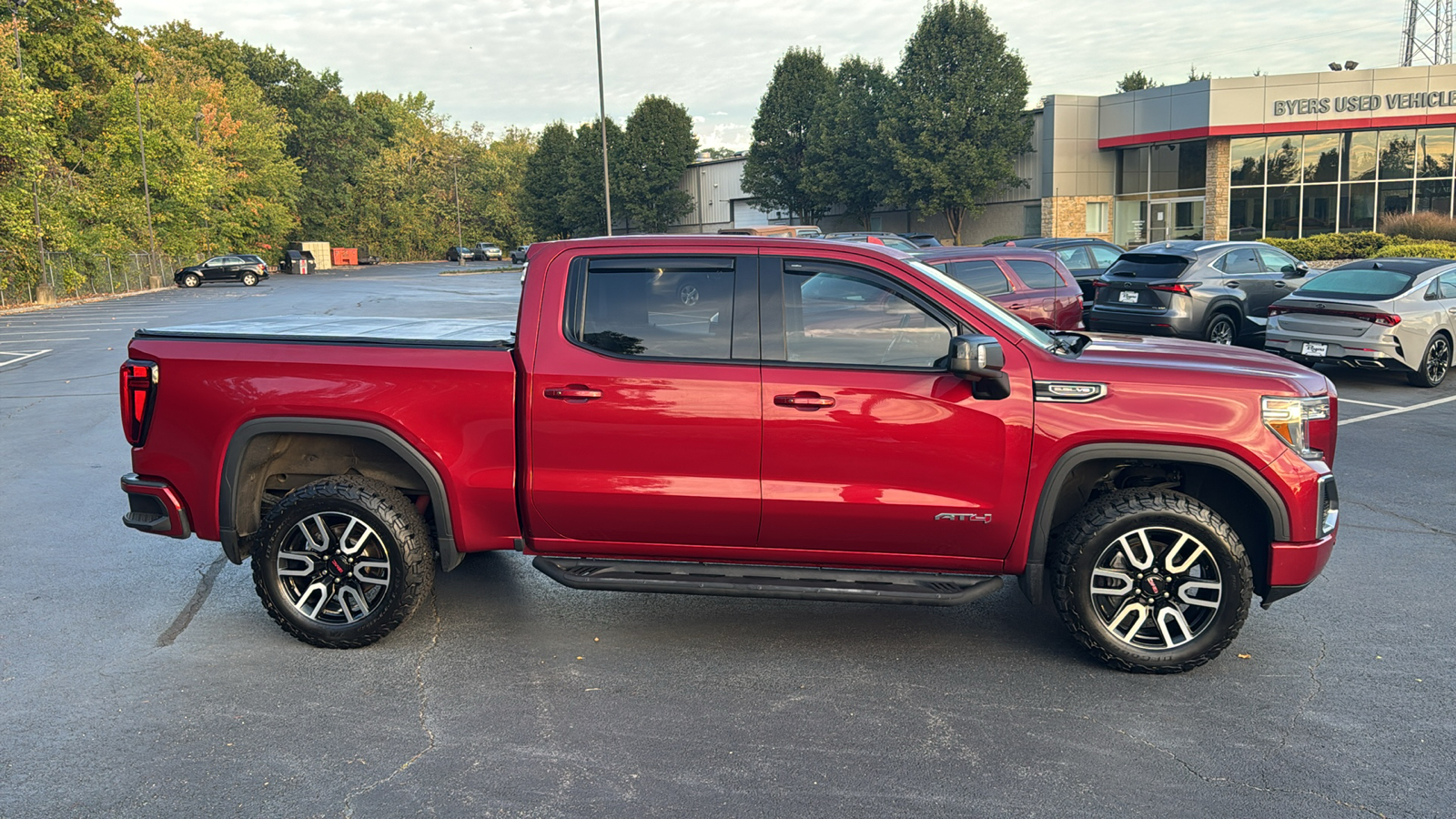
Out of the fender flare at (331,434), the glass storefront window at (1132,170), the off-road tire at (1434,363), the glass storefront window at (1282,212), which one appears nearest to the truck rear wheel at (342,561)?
the fender flare at (331,434)

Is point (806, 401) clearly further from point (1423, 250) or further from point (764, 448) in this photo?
point (1423, 250)

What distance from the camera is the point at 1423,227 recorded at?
32.1 m

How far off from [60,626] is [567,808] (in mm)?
3316

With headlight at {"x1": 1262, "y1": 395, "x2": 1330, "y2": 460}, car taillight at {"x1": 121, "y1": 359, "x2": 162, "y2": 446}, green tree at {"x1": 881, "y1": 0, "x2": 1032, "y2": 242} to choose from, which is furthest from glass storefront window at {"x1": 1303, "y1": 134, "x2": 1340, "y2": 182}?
car taillight at {"x1": 121, "y1": 359, "x2": 162, "y2": 446}

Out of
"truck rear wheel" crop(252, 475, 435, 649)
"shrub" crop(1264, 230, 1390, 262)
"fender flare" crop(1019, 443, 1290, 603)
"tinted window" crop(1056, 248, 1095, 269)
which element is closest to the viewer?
"fender flare" crop(1019, 443, 1290, 603)

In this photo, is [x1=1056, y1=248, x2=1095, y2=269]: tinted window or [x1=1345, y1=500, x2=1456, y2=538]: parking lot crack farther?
[x1=1056, y1=248, x2=1095, y2=269]: tinted window

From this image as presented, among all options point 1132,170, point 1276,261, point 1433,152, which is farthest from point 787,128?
point 1276,261

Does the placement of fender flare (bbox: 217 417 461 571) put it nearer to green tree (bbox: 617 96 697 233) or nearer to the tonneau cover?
the tonneau cover

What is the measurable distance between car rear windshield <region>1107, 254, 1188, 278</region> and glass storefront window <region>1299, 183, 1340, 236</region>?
1116 inches

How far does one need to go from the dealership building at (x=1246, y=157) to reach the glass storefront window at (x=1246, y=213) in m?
0.05

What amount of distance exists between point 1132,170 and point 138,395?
151 ft

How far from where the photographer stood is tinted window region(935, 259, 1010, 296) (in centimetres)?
1287

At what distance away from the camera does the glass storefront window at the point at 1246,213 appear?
40.3 metres

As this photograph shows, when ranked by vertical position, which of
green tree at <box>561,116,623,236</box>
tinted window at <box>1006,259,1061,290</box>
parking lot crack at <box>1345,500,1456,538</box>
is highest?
green tree at <box>561,116,623,236</box>
